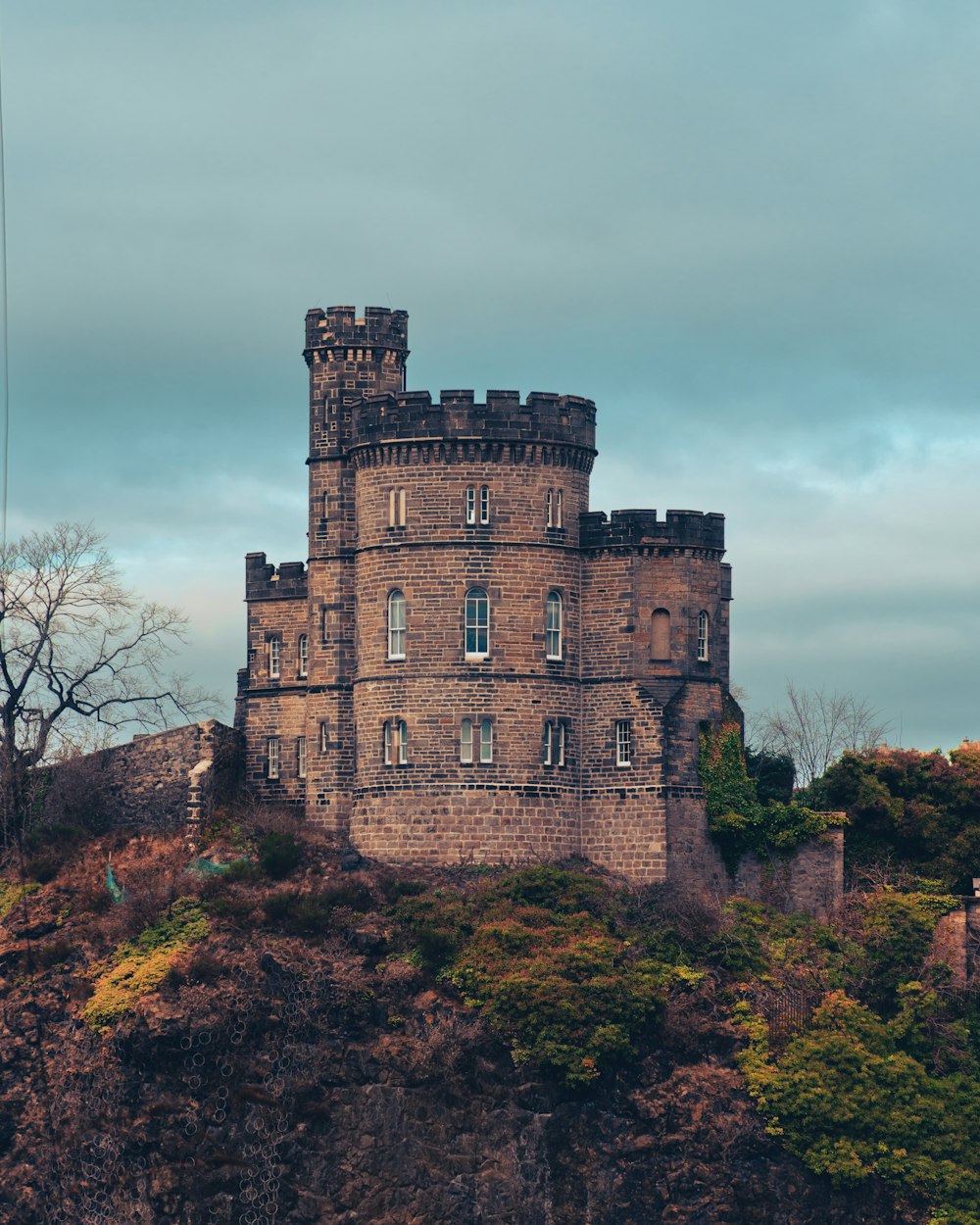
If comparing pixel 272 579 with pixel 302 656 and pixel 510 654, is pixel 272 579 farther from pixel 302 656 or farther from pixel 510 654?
pixel 510 654

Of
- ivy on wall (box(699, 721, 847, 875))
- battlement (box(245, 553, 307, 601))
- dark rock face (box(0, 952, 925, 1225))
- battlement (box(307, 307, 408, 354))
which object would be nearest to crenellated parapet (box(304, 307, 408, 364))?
battlement (box(307, 307, 408, 354))

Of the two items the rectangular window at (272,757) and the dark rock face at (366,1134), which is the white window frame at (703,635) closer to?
the dark rock face at (366,1134)

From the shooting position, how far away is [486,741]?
80312 mm

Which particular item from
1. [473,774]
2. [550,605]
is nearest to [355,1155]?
[473,774]

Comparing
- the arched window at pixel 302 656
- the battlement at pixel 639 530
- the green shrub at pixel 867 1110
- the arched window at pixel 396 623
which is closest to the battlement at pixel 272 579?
the arched window at pixel 302 656

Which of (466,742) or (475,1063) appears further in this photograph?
(466,742)

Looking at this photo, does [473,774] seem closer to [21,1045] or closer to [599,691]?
[599,691]

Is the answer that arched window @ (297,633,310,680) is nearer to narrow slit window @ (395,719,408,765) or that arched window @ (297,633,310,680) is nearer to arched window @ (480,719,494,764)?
narrow slit window @ (395,719,408,765)

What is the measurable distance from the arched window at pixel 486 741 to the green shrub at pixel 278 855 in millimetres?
6555

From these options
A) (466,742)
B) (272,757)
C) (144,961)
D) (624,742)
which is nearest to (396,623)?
(466,742)

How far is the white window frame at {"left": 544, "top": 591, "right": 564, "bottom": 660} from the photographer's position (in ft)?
267

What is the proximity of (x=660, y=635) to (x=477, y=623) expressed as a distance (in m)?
6.07

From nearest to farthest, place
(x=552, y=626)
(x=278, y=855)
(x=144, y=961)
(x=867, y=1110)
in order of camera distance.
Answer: (x=867, y=1110), (x=144, y=961), (x=278, y=855), (x=552, y=626)

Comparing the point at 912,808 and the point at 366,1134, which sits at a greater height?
the point at 912,808
